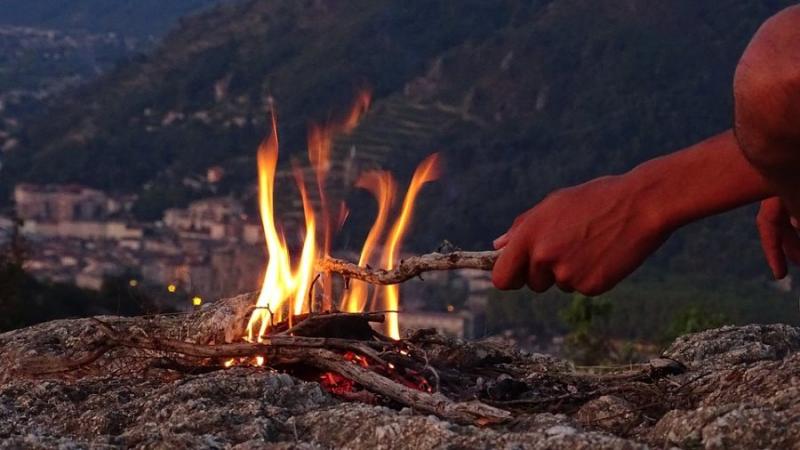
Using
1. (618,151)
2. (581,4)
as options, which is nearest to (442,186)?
(618,151)

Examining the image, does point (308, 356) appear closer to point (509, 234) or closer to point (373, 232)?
point (373, 232)

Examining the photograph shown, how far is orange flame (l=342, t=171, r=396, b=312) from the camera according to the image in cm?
521

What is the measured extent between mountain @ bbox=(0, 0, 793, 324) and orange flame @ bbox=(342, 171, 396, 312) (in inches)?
2063

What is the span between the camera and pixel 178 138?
8356 centimetres

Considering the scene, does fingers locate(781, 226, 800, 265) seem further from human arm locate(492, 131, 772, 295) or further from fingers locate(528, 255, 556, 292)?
fingers locate(528, 255, 556, 292)

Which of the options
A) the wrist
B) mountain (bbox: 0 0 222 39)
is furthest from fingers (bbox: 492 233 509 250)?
mountain (bbox: 0 0 222 39)

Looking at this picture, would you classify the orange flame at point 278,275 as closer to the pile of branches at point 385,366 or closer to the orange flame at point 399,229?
the pile of branches at point 385,366

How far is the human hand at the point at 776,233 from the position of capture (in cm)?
367

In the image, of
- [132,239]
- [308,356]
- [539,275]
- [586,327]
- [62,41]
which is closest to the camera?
[539,275]

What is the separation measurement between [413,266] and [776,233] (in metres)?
1.19

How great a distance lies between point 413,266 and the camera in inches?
177

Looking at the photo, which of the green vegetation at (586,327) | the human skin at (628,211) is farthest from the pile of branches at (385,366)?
the green vegetation at (586,327)

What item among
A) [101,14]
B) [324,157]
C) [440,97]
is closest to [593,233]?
[324,157]

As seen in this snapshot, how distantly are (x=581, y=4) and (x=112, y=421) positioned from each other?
265 ft
